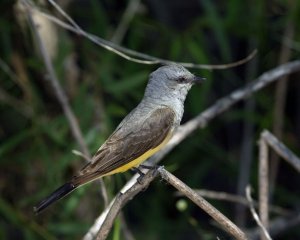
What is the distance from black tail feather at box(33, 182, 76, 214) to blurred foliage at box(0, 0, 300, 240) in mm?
1345

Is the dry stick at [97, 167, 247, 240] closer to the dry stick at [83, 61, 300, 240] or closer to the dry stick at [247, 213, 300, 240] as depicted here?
the dry stick at [83, 61, 300, 240]

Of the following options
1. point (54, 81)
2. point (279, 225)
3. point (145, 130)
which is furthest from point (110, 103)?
point (145, 130)

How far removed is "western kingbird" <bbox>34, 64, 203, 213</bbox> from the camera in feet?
14.3

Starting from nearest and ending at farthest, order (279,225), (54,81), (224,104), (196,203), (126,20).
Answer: (196,203) → (54,81) → (224,104) → (279,225) → (126,20)

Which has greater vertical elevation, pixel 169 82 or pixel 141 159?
pixel 169 82

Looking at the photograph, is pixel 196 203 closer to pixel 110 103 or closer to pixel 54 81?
pixel 54 81

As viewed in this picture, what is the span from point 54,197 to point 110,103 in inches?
91.4

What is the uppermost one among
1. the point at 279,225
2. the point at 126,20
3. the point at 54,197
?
the point at 126,20

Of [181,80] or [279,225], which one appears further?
[279,225]

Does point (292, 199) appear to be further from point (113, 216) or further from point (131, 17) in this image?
point (113, 216)

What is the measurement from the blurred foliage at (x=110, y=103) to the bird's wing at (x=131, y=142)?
0.96 metres

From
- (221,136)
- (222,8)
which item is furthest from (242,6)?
(221,136)

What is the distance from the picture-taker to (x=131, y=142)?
4.58 metres

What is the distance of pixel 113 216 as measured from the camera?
359cm
